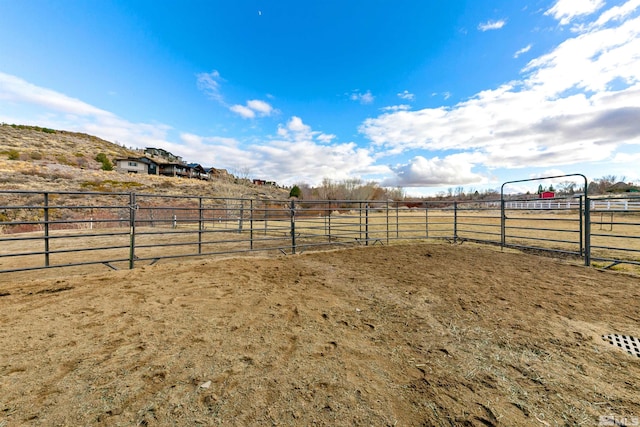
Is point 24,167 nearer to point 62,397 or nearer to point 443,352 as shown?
point 62,397

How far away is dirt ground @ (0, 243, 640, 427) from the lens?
1457 mm

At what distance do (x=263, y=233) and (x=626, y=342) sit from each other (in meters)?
9.55

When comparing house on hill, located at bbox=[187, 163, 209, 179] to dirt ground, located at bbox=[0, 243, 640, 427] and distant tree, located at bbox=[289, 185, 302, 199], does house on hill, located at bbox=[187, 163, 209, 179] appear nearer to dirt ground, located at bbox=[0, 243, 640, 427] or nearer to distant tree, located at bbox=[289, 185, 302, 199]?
distant tree, located at bbox=[289, 185, 302, 199]

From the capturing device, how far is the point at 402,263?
5.23 meters

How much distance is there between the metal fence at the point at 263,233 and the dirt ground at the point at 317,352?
0.92 m

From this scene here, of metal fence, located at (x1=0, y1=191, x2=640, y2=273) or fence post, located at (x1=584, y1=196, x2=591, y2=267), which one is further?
fence post, located at (x1=584, y1=196, x2=591, y2=267)

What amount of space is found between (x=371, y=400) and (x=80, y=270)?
5.87 m

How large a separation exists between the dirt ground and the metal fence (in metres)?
0.92

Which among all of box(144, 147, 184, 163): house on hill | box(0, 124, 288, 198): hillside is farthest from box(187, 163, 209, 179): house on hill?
box(144, 147, 184, 163): house on hill

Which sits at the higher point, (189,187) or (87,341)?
(189,187)

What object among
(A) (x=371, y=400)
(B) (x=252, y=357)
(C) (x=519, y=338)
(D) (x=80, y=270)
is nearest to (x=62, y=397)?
(B) (x=252, y=357)

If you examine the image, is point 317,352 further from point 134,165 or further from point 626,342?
point 134,165

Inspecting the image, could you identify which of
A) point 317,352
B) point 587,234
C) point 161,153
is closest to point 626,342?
point 317,352

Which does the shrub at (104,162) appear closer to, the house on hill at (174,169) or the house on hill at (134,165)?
the house on hill at (134,165)
